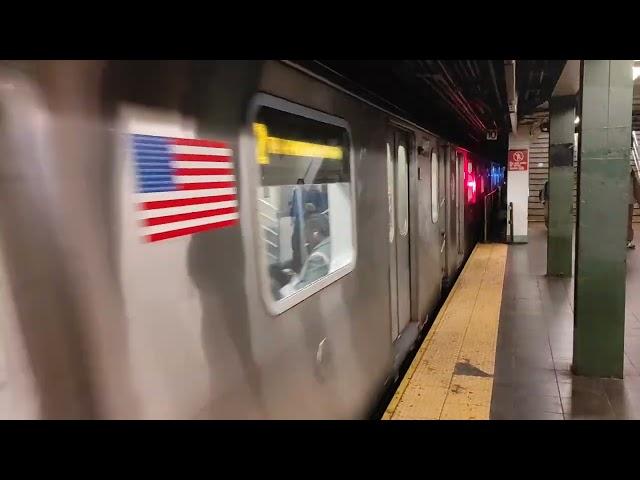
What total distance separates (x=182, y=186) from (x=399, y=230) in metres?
3.49

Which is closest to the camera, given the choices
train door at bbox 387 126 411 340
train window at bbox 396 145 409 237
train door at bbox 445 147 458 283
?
train door at bbox 387 126 411 340

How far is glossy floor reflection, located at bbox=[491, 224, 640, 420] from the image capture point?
364 cm

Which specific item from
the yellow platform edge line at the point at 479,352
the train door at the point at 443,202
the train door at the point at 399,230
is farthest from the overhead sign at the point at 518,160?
the train door at the point at 399,230

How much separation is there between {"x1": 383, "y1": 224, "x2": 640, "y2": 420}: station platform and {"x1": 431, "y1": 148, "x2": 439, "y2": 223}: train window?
1119 millimetres

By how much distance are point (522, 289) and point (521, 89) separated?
2.88 m

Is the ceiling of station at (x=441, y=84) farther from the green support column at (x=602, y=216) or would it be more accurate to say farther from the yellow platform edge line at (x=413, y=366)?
the yellow platform edge line at (x=413, y=366)

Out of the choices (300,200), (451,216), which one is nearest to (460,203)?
(451,216)

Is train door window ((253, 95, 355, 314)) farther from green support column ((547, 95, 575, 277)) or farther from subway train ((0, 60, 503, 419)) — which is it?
green support column ((547, 95, 575, 277))

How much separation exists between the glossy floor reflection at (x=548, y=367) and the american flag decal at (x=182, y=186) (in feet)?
8.45

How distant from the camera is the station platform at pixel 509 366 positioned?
3.62 metres

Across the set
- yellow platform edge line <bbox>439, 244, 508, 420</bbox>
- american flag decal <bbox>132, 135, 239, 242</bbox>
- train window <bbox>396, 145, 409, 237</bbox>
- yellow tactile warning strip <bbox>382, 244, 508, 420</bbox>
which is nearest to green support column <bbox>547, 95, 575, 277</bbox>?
yellow platform edge line <bbox>439, 244, 508, 420</bbox>

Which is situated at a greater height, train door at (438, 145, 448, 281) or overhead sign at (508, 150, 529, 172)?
overhead sign at (508, 150, 529, 172)

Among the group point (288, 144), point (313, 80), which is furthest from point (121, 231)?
point (313, 80)
